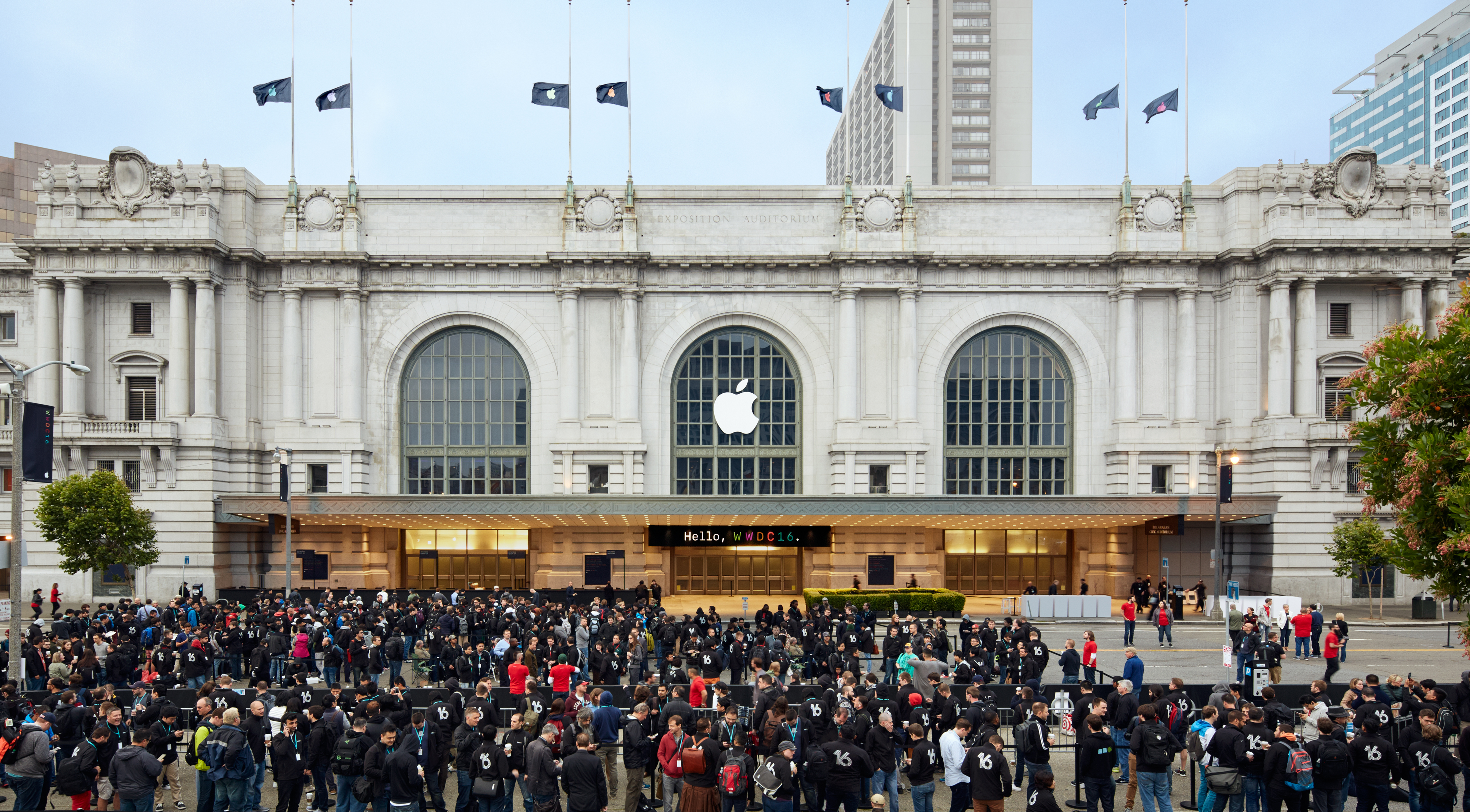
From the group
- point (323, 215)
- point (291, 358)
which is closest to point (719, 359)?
point (323, 215)

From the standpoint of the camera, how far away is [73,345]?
4453cm

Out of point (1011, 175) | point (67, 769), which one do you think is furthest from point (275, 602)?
point (1011, 175)

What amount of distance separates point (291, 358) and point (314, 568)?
410 inches

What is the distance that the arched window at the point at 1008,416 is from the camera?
161 feet

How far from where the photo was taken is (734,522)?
45.4 m

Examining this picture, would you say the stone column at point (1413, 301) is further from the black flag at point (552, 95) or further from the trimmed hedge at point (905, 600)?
the black flag at point (552, 95)

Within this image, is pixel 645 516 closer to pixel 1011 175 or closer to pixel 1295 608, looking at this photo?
pixel 1295 608

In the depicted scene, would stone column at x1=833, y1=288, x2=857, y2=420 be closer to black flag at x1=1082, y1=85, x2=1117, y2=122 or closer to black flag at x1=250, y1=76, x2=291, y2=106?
black flag at x1=1082, y1=85, x2=1117, y2=122

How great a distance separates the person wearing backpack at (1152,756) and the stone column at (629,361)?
35.5 meters

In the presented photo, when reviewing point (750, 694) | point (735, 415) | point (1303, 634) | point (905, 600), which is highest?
point (735, 415)

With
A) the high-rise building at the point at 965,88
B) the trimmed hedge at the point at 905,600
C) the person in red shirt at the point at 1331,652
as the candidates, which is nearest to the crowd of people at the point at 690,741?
the person in red shirt at the point at 1331,652

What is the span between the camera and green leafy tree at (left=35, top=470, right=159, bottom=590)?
128 ft

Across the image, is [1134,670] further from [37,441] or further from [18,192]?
[18,192]

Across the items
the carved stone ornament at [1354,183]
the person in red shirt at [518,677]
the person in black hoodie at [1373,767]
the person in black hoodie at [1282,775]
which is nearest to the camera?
the person in black hoodie at [1282,775]
